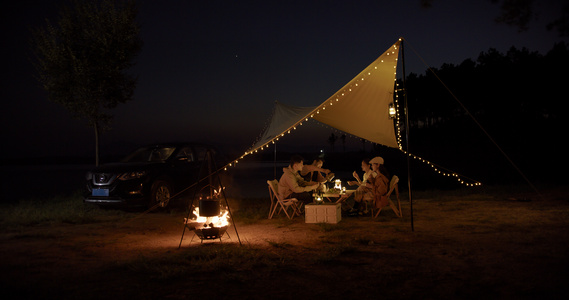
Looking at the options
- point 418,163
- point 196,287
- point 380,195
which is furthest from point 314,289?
point 418,163

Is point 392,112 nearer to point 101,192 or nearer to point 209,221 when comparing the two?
point 209,221

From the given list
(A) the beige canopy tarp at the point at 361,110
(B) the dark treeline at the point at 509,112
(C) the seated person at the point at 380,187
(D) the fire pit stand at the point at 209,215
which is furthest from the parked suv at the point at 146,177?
(B) the dark treeline at the point at 509,112

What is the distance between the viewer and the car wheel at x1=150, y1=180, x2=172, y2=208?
8.89 meters

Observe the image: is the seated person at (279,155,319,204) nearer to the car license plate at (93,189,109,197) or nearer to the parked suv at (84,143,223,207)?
the parked suv at (84,143,223,207)

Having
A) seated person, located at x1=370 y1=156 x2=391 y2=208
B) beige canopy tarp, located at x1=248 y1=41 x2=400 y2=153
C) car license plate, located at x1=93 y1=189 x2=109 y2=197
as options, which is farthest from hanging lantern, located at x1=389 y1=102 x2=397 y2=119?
car license plate, located at x1=93 y1=189 x2=109 y2=197

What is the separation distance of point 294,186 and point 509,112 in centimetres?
2658

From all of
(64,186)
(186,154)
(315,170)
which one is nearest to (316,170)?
(315,170)

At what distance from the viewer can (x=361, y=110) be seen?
892cm

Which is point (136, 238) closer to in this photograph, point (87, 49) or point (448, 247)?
point (448, 247)

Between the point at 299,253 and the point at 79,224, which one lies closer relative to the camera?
the point at 299,253

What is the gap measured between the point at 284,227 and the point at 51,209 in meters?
6.04

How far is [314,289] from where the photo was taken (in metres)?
3.57

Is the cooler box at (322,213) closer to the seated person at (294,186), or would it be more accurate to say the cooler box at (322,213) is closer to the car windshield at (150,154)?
the seated person at (294,186)

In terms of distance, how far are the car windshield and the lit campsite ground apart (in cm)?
227
